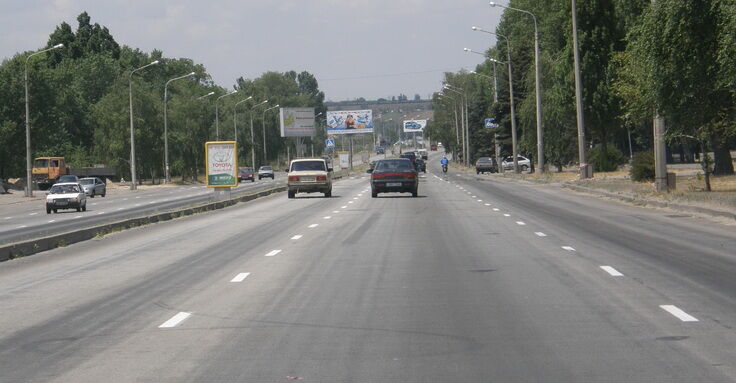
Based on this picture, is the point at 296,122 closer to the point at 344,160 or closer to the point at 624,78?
the point at 344,160

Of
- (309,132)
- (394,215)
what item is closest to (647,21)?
(394,215)

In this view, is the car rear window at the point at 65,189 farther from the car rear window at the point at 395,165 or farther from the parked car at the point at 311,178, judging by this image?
the car rear window at the point at 395,165

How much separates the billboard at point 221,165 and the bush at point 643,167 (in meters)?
18.8

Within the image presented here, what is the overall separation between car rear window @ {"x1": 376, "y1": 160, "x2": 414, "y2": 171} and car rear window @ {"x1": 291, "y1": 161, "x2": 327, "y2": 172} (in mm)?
3673

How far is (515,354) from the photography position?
368 inches

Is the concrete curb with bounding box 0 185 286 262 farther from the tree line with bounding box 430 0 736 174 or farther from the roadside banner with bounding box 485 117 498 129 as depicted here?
the roadside banner with bounding box 485 117 498 129

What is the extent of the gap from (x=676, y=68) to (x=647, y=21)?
167 centimetres

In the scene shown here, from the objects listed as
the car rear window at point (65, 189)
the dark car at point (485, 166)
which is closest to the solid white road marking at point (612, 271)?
the car rear window at point (65, 189)

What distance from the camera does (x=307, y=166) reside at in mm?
53562

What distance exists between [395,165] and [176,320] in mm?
38610

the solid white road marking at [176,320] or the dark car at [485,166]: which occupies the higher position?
the dark car at [485,166]

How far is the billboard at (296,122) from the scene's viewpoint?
15775 cm

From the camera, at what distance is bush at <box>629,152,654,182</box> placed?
170 feet

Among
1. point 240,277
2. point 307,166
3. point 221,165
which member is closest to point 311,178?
point 307,166
